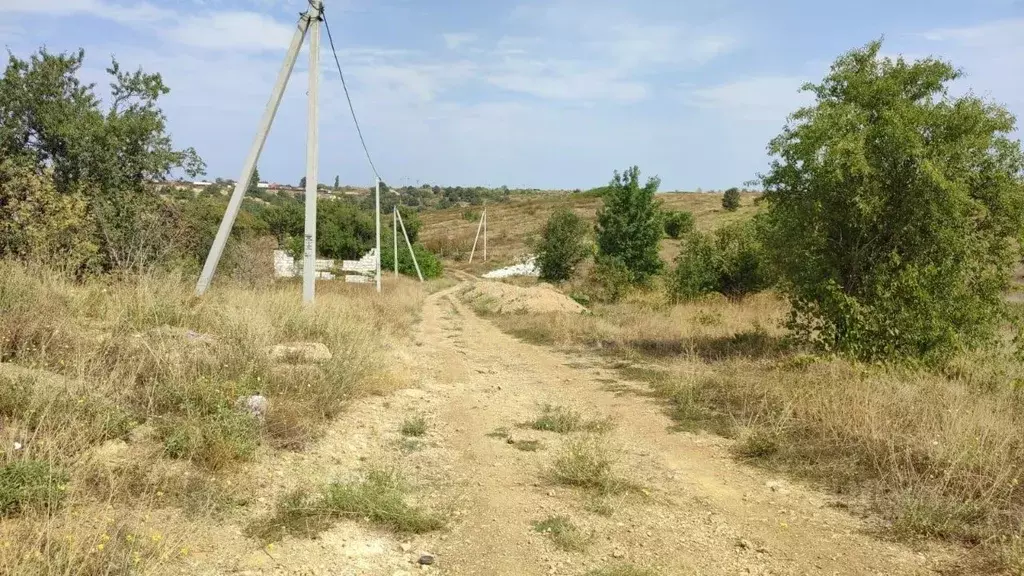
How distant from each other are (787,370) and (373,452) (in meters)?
5.68

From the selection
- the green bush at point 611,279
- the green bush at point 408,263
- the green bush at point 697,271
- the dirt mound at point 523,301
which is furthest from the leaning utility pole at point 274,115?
the green bush at point 408,263

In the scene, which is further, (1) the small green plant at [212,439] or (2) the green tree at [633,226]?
(2) the green tree at [633,226]

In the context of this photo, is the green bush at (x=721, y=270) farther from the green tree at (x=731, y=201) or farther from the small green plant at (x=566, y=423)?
Result: the green tree at (x=731, y=201)

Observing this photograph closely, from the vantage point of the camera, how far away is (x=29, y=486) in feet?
12.3

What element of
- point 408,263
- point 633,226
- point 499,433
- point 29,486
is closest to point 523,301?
point 633,226

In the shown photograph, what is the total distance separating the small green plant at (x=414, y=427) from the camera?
6.89 meters

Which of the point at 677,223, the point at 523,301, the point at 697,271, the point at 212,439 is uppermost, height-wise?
the point at 677,223

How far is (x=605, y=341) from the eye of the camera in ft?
47.2

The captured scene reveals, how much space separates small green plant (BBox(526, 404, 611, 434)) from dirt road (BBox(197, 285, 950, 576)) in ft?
0.60

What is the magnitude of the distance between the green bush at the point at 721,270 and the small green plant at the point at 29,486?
20223 millimetres

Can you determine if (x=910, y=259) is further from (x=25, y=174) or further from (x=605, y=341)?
(x=25, y=174)

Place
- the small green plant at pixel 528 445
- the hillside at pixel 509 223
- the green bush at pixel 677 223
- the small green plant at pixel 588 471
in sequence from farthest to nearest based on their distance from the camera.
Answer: the hillside at pixel 509 223, the green bush at pixel 677 223, the small green plant at pixel 528 445, the small green plant at pixel 588 471

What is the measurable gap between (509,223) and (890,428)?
253 feet

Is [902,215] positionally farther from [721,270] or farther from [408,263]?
[408,263]
